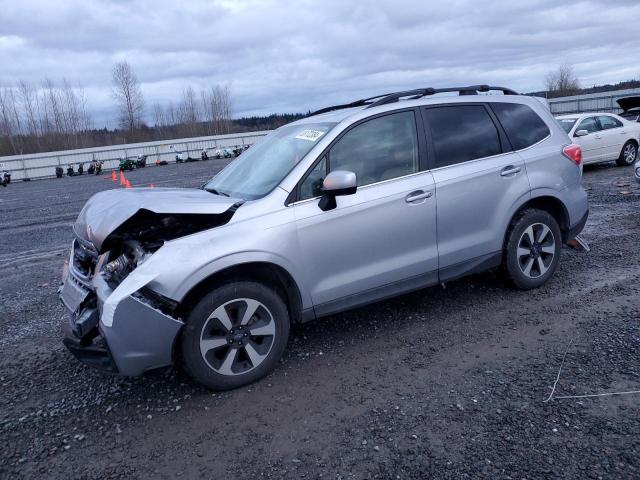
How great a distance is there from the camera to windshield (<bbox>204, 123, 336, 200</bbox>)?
3.89 metres

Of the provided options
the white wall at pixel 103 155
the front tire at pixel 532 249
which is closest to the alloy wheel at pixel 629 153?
the front tire at pixel 532 249

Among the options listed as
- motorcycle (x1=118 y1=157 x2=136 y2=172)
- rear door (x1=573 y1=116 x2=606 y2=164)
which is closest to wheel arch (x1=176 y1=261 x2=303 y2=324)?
rear door (x1=573 y1=116 x2=606 y2=164)

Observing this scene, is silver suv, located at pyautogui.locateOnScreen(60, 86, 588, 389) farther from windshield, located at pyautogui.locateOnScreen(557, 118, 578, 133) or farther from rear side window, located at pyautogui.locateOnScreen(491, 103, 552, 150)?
windshield, located at pyautogui.locateOnScreen(557, 118, 578, 133)

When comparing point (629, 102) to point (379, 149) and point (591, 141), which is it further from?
point (379, 149)

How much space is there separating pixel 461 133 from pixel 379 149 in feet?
2.96

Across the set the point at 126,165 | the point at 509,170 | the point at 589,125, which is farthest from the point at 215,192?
the point at 126,165

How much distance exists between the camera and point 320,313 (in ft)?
12.3

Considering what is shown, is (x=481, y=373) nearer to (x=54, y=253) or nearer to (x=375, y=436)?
(x=375, y=436)

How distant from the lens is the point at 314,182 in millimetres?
3738

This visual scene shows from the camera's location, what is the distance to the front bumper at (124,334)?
305 cm

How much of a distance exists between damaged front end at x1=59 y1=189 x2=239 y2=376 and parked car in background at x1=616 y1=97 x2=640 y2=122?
1442 cm

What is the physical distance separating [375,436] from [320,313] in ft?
3.66

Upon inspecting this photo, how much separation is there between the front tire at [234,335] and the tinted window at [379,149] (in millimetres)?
1220

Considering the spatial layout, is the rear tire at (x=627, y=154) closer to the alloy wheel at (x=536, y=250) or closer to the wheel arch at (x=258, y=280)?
the alloy wheel at (x=536, y=250)
